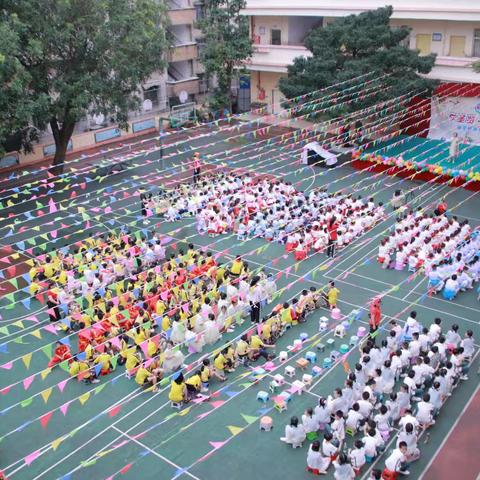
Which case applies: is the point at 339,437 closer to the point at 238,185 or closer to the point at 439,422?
the point at 439,422

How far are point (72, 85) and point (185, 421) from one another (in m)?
15.2

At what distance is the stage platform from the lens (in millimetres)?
22000

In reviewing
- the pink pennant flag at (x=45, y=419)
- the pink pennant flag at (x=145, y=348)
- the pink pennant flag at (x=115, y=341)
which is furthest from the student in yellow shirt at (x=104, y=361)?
the pink pennant flag at (x=45, y=419)

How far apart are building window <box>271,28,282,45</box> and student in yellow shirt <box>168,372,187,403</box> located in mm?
24988

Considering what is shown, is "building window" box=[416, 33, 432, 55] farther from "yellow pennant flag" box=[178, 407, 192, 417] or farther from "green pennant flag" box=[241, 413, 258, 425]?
"yellow pennant flag" box=[178, 407, 192, 417]

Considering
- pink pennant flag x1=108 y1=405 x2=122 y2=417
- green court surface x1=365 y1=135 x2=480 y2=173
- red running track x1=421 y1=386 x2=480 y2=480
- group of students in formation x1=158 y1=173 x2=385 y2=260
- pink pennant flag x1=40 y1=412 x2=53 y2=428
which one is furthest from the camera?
green court surface x1=365 y1=135 x2=480 y2=173

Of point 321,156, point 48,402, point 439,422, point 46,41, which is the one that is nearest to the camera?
point 439,422

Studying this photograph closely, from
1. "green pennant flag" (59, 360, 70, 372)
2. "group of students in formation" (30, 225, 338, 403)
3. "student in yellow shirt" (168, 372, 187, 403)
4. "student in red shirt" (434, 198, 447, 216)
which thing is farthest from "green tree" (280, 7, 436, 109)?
"student in yellow shirt" (168, 372, 187, 403)

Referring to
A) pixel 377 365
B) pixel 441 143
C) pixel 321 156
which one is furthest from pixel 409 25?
pixel 377 365

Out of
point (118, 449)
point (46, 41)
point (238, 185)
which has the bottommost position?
point (118, 449)

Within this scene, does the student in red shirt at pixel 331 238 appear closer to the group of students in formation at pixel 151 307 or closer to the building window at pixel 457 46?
the group of students in formation at pixel 151 307

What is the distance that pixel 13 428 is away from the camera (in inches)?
444

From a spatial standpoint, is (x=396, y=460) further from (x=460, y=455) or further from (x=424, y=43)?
(x=424, y=43)

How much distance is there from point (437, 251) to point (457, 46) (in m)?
13.6
